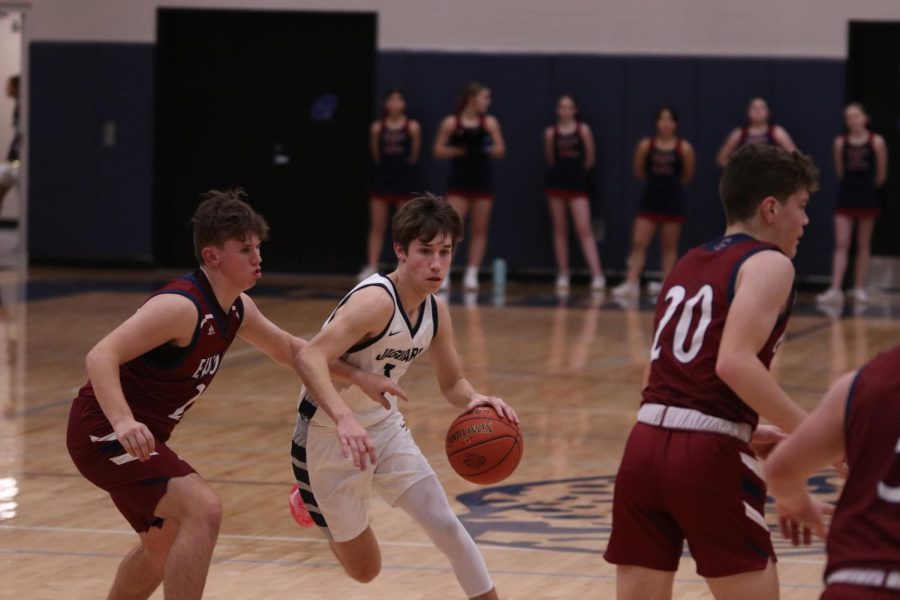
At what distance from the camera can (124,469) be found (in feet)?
15.5

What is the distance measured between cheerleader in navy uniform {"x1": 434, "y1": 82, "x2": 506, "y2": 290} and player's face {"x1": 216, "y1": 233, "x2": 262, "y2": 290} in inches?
470

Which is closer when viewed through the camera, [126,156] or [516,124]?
[516,124]

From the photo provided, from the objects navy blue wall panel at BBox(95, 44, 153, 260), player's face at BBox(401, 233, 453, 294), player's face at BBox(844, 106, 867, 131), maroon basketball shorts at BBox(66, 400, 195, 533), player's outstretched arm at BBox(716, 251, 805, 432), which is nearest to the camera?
player's outstretched arm at BBox(716, 251, 805, 432)

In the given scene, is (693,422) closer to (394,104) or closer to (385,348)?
(385,348)

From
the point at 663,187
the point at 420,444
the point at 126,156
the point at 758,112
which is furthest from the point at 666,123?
the point at 420,444

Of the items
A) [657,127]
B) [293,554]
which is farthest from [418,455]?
[657,127]

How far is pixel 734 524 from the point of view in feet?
12.8

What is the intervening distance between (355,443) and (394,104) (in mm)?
12789

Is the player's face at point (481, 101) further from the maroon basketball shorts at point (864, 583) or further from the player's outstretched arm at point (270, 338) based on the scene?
the maroon basketball shorts at point (864, 583)

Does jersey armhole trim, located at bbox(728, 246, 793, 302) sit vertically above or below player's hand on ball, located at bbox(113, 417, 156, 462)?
above

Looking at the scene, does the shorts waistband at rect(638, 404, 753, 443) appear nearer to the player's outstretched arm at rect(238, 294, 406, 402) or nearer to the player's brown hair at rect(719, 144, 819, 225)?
the player's brown hair at rect(719, 144, 819, 225)

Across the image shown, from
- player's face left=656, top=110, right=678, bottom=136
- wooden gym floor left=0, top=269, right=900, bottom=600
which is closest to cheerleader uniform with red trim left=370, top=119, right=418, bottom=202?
wooden gym floor left=0, top=269, right=900, bottom=600

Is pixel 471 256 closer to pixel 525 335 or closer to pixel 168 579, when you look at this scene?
pixel 525 335

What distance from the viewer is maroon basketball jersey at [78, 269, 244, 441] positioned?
4762mm
